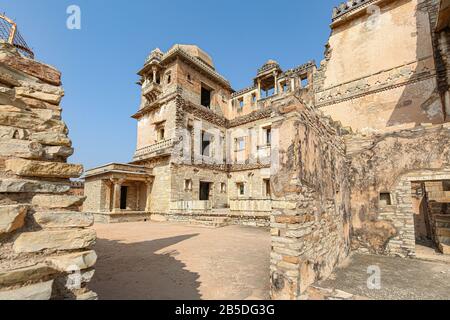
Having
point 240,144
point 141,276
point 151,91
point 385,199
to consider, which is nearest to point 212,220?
point 141,276

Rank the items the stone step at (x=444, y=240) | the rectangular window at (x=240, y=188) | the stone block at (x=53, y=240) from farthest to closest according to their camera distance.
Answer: the rectangular window at (x=240, y=188) < the stone step at (x=444, y=240) < the stone block at (x=53, y=240)

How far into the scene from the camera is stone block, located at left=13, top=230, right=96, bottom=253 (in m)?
1.72

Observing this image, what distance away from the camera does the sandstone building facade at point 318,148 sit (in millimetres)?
3914

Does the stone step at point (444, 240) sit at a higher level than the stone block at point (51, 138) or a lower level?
lower

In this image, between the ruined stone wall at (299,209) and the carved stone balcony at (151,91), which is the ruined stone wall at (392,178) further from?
the carved stone balcony at (151,91)

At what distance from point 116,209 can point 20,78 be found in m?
14.1

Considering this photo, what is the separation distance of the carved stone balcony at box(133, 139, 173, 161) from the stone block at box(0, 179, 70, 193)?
→ 44.6ft

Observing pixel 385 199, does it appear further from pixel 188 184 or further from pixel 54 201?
pixel 188 184

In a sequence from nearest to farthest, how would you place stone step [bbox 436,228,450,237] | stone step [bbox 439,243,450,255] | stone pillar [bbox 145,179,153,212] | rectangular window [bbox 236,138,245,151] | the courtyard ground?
1. the courtyard ground
2. stone step [bbox 439,243,450,255]
3. stone step [bbox 436,228,450,237]
4. stone pillar [bbox 145,179,153,212]
5. rectangular window [bbox 236,138,245,151]

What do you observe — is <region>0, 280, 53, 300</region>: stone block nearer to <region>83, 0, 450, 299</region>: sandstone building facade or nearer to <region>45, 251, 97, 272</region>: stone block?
<region>45, 251, 97, 272</region>: stone block

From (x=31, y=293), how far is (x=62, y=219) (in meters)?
0.61

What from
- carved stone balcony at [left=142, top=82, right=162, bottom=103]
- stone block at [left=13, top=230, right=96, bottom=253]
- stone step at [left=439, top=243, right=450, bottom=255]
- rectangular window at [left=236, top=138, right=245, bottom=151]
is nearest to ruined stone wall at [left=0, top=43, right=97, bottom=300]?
stone block at [left=13, top=230, right=96, bottom=253]

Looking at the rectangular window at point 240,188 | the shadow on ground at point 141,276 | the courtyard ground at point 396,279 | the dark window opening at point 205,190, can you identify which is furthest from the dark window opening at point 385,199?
the dark window opening at point 205,190

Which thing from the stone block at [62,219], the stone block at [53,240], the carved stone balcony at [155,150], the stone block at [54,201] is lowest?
the stone block at [53,240]
